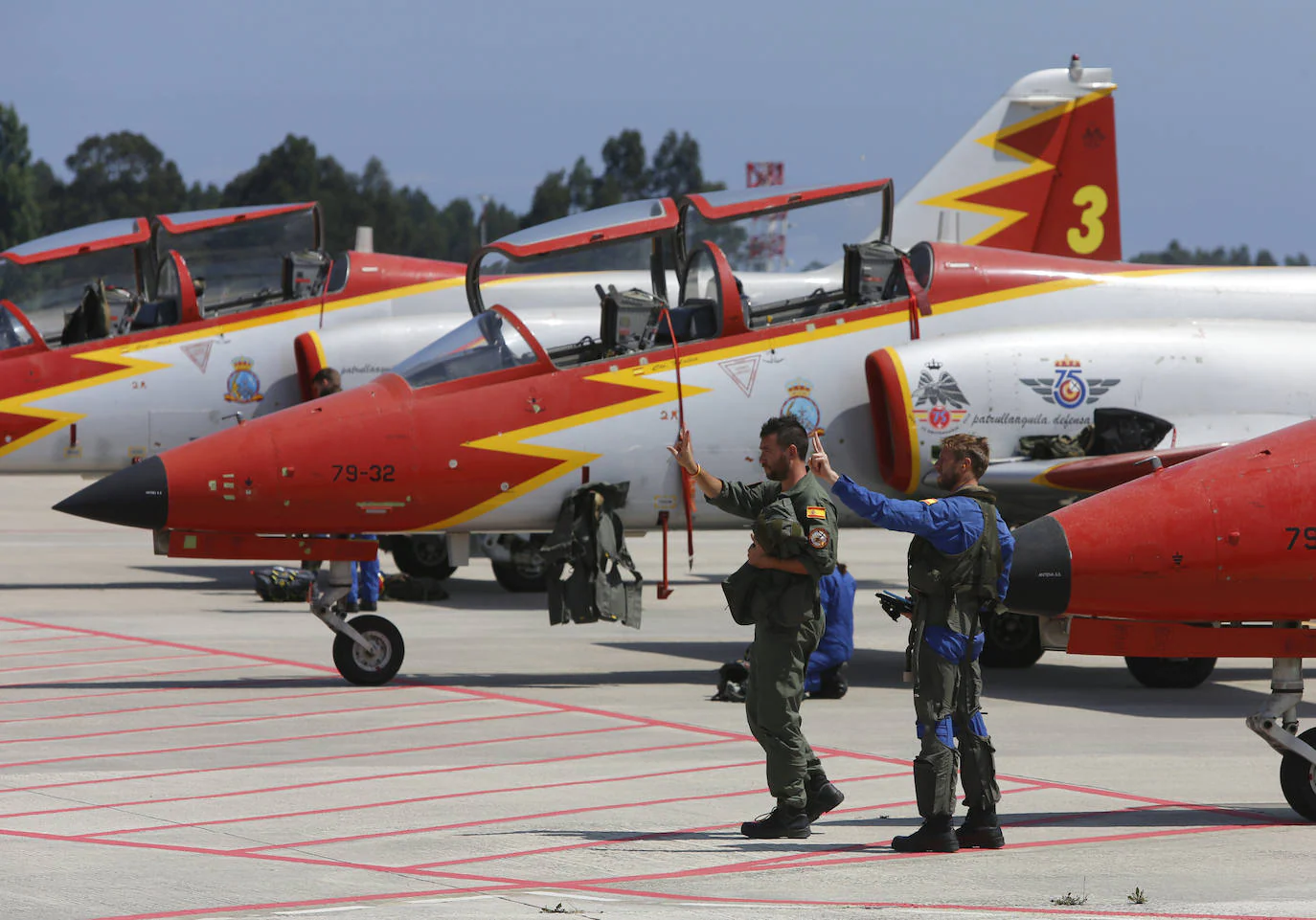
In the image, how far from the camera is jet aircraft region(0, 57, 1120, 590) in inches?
730

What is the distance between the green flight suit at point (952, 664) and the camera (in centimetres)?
762

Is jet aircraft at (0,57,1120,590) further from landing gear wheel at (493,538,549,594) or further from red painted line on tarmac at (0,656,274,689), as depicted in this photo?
red painted line on tarmac at (0,656,274,689)

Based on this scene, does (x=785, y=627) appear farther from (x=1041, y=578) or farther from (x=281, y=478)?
(x=281, y=478)

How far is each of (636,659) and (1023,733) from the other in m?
4.22

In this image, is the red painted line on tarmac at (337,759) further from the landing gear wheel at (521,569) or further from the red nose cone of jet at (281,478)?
the landing gear wheel at (521,569)

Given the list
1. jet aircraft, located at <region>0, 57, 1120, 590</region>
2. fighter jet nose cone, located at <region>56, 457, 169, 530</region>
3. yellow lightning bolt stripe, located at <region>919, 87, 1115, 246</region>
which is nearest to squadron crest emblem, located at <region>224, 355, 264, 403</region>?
jet aircraft, located at <region>0, 57, 1120, 590</region>

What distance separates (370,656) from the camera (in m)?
12.6

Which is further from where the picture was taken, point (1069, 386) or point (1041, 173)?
point (1041, 173)

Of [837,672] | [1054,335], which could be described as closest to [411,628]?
[837,672]

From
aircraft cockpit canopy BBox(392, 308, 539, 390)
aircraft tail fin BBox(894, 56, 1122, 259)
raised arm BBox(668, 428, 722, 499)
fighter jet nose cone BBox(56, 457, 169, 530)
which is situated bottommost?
fighter jet nose cone BBox(56, 457, 169, 530)

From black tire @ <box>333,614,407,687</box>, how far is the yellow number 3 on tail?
1126 cm

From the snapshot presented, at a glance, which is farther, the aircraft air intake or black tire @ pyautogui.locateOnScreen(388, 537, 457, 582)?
black tire @ pyautogui.locateOnScreen(388, 537, 457, 582)

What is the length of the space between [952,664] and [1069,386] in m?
6.42

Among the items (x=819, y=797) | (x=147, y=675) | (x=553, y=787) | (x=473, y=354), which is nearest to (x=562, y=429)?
(x=473, y=354)
